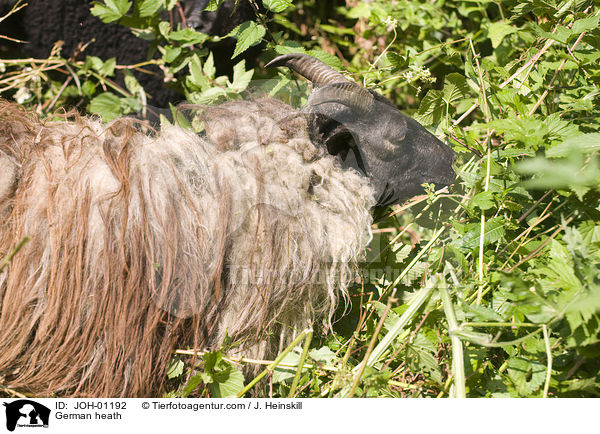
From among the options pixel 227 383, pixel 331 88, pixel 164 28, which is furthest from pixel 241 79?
pixel 227 383

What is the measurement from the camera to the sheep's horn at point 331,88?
240 centimetres

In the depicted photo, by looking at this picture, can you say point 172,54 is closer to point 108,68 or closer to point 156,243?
point 108,68

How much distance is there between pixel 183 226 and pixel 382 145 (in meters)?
1.00

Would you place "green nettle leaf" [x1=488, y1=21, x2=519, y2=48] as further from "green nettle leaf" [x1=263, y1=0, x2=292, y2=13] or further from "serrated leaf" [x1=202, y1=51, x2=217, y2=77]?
"serrated leaf" [x1=202, y1=51, x2=217, y2=77]

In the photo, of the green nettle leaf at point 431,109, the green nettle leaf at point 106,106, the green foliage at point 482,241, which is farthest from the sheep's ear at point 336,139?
the green nettle leaf at point 106,106

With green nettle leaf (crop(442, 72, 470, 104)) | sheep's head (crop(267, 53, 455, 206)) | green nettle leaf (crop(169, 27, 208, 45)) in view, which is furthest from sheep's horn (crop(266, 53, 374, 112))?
green nettle leaf (crop(169, 27, 208, 45))

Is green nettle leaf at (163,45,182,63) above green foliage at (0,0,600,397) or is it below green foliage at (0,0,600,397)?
above

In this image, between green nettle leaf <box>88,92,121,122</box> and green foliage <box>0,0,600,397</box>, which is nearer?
green foliage <box>0,0,600,397</box>

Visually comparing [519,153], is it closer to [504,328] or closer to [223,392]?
[504,328]

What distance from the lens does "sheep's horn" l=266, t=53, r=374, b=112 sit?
2404 millimetres
